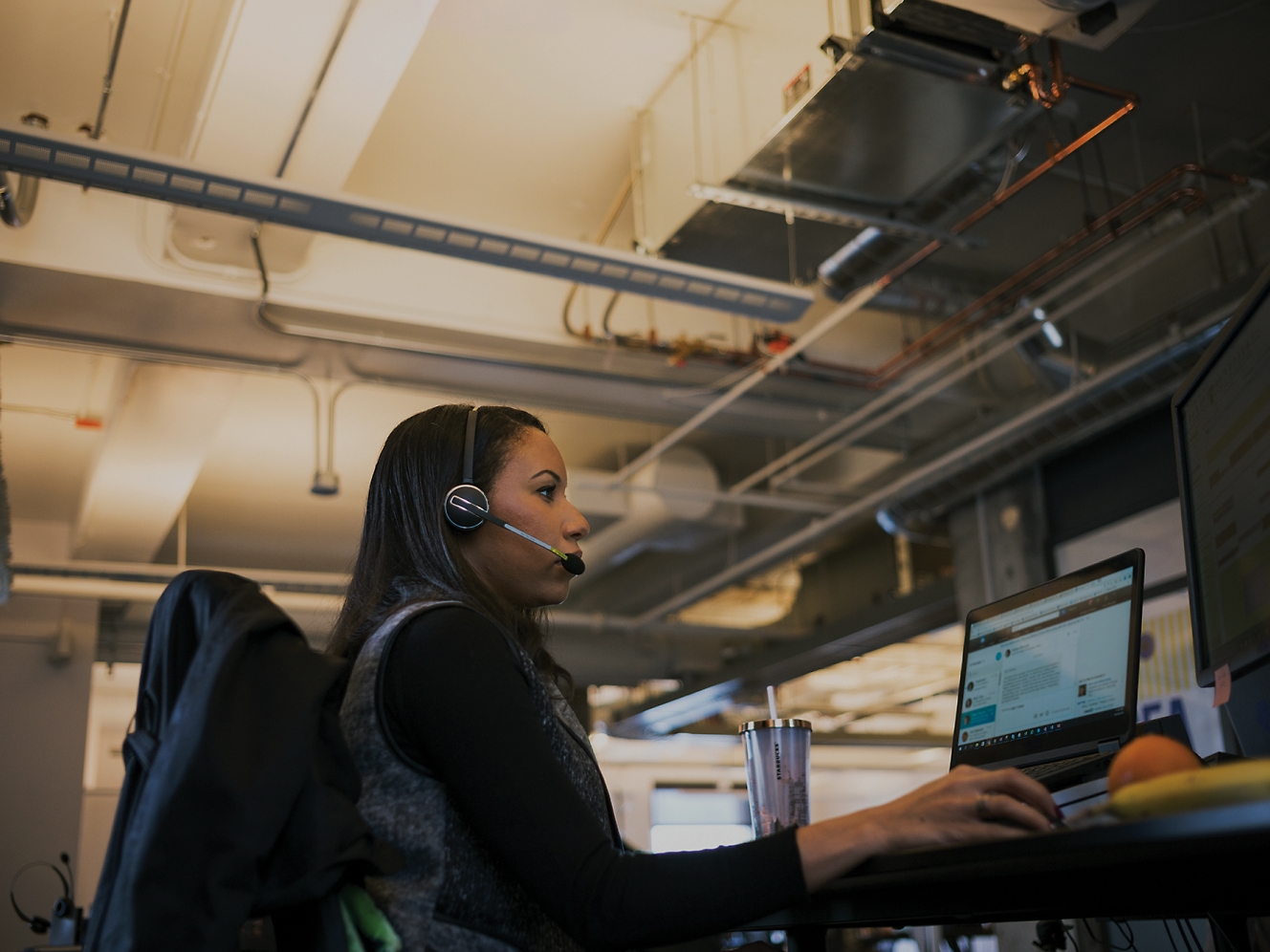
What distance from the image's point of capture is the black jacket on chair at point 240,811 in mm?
912

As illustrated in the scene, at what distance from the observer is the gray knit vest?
41.8 inches

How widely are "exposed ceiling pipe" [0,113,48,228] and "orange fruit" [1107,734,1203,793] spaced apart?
329cm

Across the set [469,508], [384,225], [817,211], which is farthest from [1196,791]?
[817,211]

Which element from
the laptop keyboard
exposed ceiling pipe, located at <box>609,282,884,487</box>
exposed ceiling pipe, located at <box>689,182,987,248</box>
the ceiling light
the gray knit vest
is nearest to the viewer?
the gray knit vest

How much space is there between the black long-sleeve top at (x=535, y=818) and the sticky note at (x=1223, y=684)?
2.06 feet

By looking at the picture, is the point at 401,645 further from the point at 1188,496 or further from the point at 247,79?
the point at 247,79

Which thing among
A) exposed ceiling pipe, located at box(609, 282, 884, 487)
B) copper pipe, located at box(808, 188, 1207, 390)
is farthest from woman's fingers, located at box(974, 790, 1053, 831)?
exposed ceiling pipe, located at box(609, 282, 884, 487)

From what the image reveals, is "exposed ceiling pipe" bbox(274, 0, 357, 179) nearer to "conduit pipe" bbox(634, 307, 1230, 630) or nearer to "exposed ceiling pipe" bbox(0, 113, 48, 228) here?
"exposed ceiling pipe" bbox(0, 113, 48, 228)

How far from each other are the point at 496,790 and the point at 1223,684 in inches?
32.2

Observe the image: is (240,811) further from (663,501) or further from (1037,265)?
(663,501)

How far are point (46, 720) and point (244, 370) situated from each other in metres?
3.29

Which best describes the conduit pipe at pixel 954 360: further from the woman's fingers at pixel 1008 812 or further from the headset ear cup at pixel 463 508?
the woman's fingers at pixel 1008 812

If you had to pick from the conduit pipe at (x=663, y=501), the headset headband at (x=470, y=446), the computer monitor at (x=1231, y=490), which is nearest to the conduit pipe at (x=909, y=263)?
the conduit pipe at (x=663, y=501)

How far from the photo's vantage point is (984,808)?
870 mm
